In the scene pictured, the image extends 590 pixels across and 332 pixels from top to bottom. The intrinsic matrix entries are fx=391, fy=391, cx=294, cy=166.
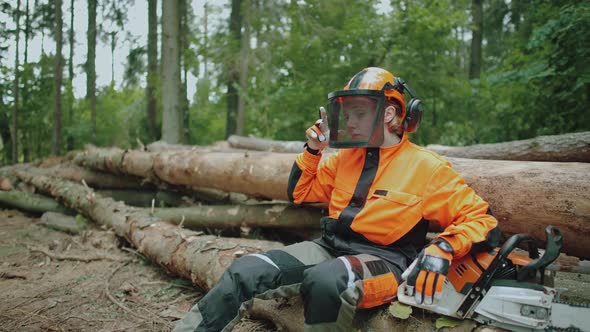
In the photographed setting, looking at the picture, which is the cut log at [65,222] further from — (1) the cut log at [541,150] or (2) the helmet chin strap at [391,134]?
(1) the cut log at [541,150]

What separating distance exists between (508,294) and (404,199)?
729mm

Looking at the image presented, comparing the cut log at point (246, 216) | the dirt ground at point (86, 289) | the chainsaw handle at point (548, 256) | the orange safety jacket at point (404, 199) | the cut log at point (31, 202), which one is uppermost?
the orange safety jacket at point (404, 199)

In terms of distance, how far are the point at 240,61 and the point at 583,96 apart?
784cm

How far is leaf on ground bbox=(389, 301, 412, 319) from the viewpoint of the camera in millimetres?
2143

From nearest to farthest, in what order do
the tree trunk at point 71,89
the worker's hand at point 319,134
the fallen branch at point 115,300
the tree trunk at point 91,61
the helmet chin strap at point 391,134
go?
the helmet chin strap at point 391,134, the worker's hand at point 319,134, the fallen branch at point 115,300, the tree trunk at point 71,89, the tree trunk at point 91,61

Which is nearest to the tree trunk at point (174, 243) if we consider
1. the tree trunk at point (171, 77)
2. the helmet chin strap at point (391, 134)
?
the helmet chin strap at point (391, 134)

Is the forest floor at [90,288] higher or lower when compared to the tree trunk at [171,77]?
lower

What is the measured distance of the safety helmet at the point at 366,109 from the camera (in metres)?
2.57

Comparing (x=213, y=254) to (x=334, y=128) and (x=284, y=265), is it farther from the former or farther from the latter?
(x=334, y=128)

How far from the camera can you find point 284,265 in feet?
8.21

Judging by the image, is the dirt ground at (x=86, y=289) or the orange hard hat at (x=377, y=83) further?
the dirt ground at (x=86, y=289)

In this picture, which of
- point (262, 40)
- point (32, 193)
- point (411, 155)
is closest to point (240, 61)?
point (262, 40)

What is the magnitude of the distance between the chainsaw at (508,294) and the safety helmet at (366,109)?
941 mm

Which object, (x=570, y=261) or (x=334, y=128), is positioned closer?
(x=334, y=128)
